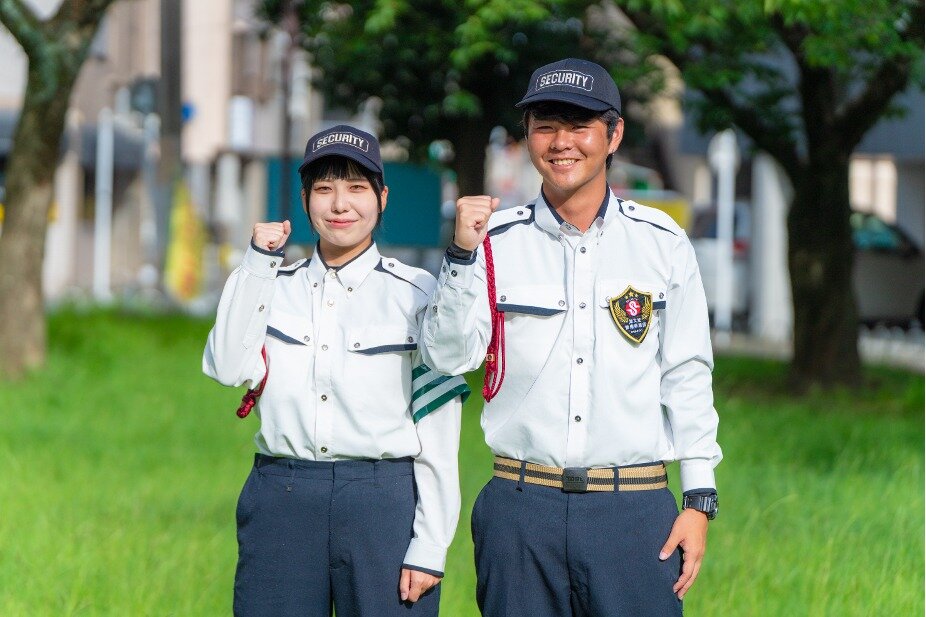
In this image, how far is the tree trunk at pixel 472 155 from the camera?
697 inches

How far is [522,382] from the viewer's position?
371cm

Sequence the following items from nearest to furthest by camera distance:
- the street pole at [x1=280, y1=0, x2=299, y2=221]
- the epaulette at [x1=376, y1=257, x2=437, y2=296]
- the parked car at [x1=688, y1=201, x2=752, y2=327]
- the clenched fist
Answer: the clenched fist < the epaulette at [x1=376, y1=257, x2=437, y2=296] < the street pole at [x1=280, y1=0, x2=299, y2=221] < the parked car at [x1=688, y1=201, x2=752, y2=327]

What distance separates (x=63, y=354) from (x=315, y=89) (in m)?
4.70

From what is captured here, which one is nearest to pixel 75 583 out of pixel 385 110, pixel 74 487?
pixel 74 487

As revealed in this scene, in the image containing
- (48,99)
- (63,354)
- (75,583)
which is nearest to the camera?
(75,583)

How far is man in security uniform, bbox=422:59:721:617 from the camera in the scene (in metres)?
3.67

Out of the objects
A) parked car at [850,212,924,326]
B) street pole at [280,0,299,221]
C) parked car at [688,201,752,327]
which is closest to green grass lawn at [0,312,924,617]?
street pole at [280,0,299,221]

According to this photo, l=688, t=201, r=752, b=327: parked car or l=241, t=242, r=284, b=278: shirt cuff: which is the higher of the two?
l=688, t=201, r=752, b=327: parked car

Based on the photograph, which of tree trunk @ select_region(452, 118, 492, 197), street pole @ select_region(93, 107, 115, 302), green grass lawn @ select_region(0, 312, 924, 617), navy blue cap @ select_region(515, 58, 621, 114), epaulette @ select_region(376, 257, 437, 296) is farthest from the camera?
street pole @ select_region(93, 107, 115, 302)

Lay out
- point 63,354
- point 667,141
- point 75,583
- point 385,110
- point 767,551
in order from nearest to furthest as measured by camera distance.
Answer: point 75,583 < point 767,551 < point 63,354 < point 385,110 < point 667,141

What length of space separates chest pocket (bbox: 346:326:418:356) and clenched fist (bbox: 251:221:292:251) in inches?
11.8

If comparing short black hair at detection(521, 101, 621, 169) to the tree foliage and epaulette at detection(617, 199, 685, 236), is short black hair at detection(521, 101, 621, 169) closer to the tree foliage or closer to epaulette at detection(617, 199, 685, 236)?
epaulette at detection(617, 199, 685, 236)

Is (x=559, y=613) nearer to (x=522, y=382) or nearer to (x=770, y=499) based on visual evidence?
(x=522, y=382)

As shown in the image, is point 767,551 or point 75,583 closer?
point 75,583
